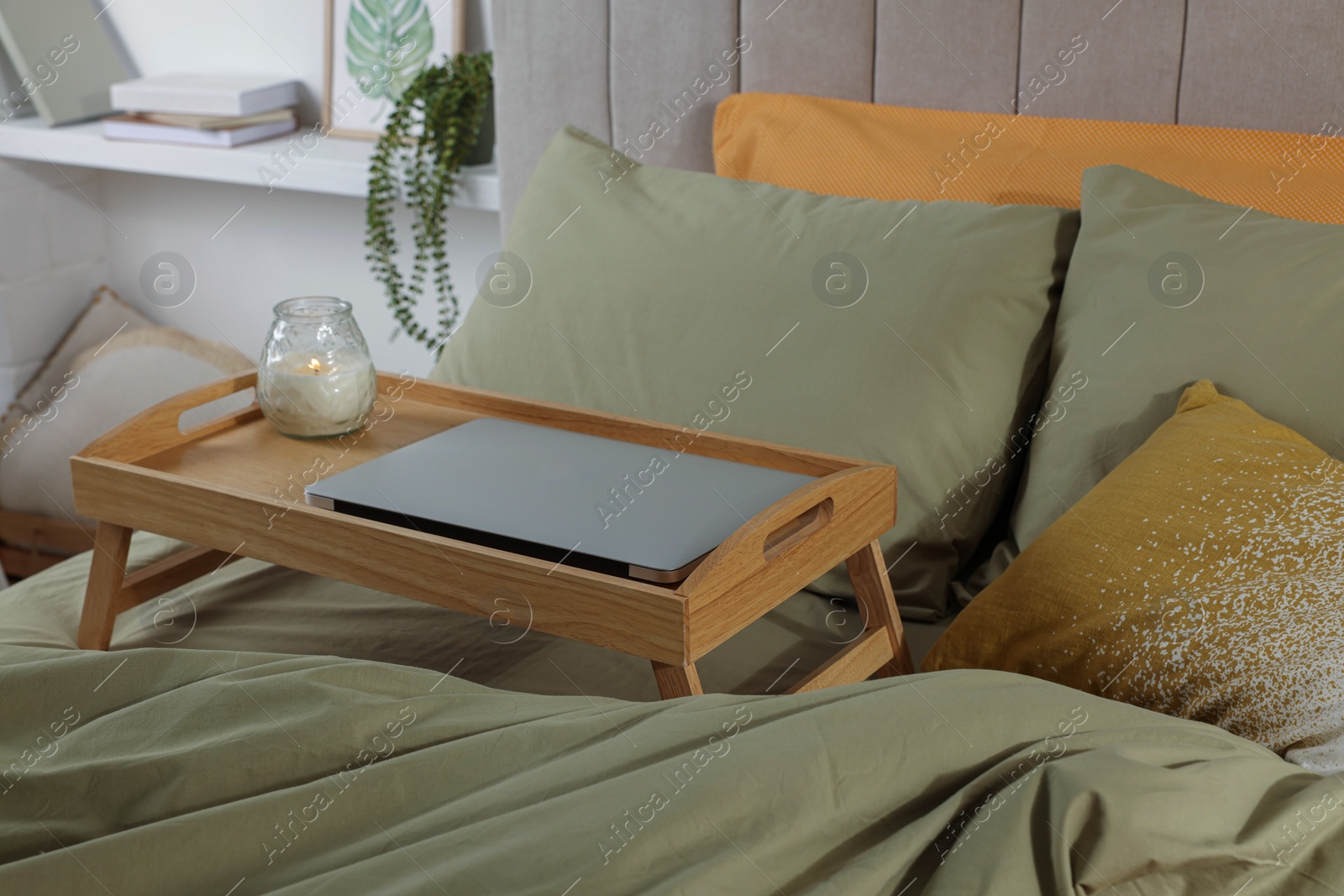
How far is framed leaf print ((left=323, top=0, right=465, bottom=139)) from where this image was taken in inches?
89.1

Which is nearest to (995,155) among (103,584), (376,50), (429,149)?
(429,149)

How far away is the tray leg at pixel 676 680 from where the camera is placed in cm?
98

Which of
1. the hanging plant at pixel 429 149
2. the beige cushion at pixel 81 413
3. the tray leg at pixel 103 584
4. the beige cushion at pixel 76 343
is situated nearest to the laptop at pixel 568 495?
the tray leg at pixel 103 584

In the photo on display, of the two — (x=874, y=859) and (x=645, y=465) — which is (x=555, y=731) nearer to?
(x=874, y=859)

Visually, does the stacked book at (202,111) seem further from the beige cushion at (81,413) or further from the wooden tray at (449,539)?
the wooden tray at (449,539)

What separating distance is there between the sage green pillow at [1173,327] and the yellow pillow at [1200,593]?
8 centimetres

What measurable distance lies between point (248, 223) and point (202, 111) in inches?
15.2

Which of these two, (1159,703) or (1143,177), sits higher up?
(1143,177)

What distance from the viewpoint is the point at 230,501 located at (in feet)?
3.76

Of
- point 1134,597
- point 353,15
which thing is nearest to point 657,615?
point 1134,597

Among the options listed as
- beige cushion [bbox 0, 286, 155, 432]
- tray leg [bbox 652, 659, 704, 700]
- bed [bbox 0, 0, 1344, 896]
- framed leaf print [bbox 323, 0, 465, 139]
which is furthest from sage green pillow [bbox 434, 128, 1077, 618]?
beige cushion [bbox 0, 286, 155, 432]

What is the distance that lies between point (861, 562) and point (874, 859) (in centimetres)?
51

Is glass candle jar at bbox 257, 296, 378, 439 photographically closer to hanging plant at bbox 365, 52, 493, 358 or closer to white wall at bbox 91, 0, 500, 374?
hanging plant at bbox 365, 52, 493, 358

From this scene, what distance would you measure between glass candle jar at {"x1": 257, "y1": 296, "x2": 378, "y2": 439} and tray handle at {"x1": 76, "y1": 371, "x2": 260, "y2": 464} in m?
0.09
